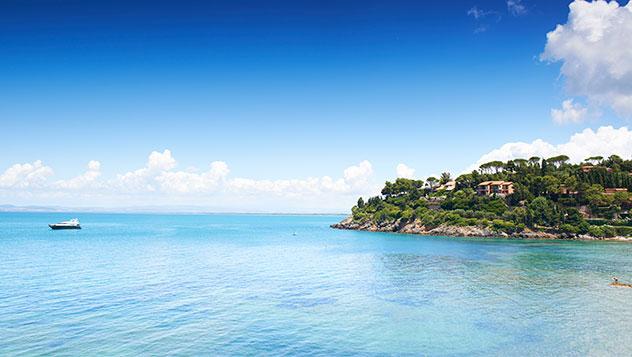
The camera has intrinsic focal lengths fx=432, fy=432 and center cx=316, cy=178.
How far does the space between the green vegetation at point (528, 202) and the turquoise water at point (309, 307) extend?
60767mm

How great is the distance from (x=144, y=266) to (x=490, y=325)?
49.6 m

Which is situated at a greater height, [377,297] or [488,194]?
[488,194]

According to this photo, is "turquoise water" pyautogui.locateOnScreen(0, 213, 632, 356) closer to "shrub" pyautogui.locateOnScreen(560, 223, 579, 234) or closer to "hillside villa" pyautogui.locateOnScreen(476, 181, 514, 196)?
"shrub" pyautogui.locateOnScreen(560, 223, 579, 234)

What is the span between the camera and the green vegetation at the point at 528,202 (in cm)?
12631

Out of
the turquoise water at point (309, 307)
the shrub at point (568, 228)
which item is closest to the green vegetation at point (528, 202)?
the shrub at point (568, 228)

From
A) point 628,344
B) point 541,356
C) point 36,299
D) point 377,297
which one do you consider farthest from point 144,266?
point 628,344

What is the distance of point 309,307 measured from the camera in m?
38.5

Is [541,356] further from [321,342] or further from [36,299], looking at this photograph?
[36,299]

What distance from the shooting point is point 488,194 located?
161 metres

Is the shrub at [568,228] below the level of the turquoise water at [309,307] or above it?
above

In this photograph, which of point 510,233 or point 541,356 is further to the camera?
point 510,233

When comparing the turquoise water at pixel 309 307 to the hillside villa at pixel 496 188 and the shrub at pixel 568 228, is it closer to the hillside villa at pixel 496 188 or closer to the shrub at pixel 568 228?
the shrub at pixel 568 228

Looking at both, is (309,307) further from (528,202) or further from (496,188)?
(496,188)

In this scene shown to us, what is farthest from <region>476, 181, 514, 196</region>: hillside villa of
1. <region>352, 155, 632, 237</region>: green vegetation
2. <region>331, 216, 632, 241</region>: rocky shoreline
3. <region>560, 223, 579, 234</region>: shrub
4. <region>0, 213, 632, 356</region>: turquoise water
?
<region>0, 213, 632, 356</region>: turquoise water
